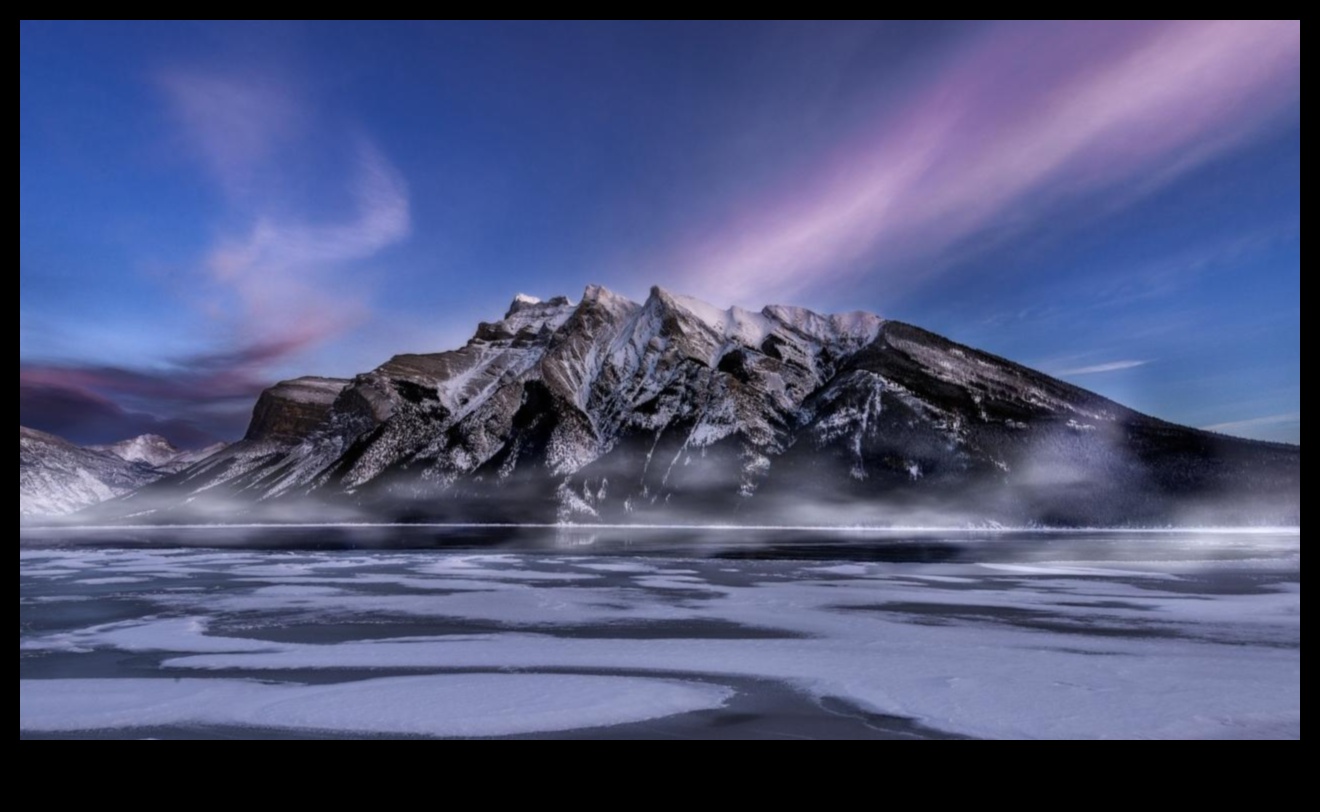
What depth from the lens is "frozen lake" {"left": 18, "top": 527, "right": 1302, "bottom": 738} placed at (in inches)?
594

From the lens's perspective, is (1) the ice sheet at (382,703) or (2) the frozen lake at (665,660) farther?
(2) the frozen lake at (665,660)

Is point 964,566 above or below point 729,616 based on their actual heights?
below

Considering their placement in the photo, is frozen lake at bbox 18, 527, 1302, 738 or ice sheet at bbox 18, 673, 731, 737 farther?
frozen lake at bbox 18, 527, 1302, 738

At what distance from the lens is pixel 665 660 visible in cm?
2175

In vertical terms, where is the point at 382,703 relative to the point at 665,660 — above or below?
above

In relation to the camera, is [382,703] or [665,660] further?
[665,660]

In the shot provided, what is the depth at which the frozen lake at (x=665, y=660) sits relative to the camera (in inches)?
594

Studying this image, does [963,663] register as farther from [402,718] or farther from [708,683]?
[402,718]

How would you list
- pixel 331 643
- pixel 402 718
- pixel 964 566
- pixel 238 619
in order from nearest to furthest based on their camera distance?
pixel 402 718
pixel 331 643
pixel 238 619
pixel 964 566
